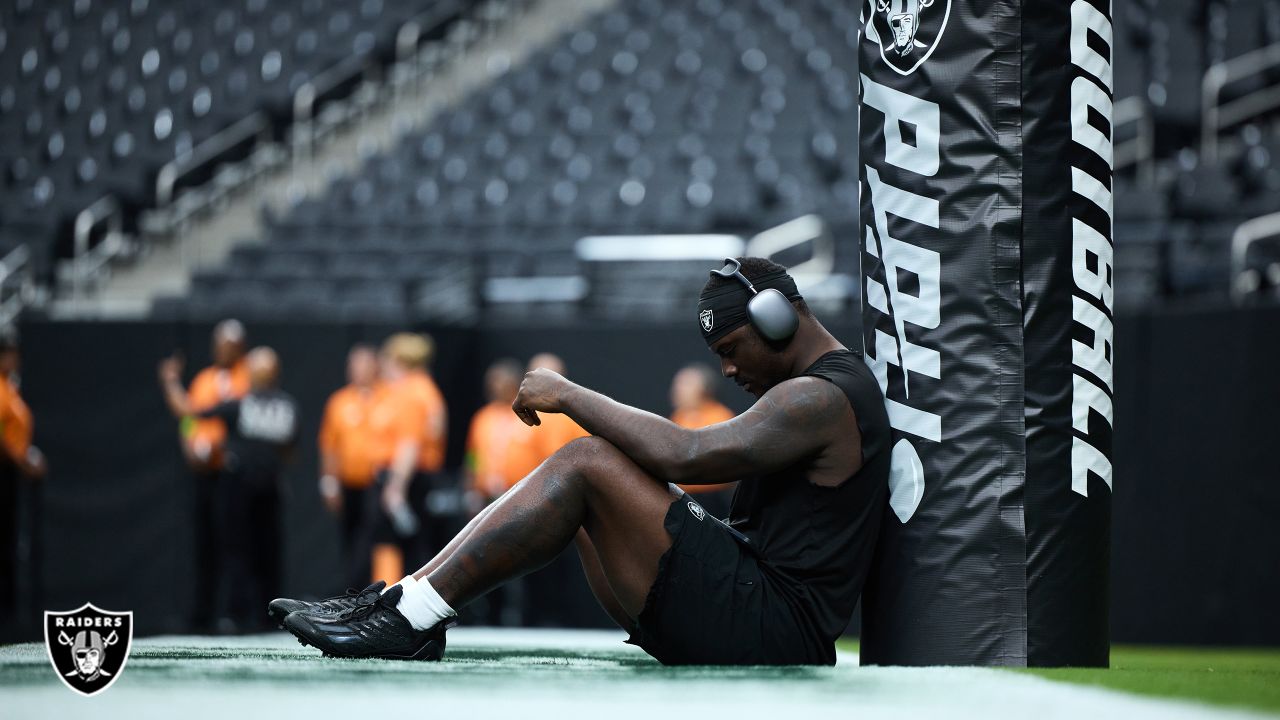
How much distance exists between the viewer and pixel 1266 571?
22.9 ft

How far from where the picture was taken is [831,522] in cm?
310

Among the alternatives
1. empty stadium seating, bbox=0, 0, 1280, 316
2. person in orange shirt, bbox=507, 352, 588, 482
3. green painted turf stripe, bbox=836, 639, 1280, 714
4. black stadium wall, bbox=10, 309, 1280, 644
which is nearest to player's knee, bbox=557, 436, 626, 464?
green painted turf stripe, bbox=836, 639, 1280, 714

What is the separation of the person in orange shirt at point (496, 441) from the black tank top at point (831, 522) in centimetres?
489

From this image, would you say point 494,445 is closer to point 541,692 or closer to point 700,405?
point 700,405

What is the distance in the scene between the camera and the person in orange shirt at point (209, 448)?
778cm

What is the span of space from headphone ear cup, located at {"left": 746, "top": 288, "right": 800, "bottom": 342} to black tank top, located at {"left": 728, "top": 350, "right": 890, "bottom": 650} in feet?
0.41

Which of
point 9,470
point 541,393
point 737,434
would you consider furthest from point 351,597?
point 9,470

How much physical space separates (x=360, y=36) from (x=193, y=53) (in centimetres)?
176

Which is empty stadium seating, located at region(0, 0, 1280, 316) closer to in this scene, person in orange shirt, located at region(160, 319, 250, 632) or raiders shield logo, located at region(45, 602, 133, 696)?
person in orange shirt, located at region(160, 319, 250, 632)

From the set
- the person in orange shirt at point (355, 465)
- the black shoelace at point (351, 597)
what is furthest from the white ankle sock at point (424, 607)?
the person in orange shirt at point (355, 465)

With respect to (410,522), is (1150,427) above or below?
above

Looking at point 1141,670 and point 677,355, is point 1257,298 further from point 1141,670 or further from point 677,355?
point 1141,670

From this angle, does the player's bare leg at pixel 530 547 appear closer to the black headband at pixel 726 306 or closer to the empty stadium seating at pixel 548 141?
the black headband at pixel 726 306

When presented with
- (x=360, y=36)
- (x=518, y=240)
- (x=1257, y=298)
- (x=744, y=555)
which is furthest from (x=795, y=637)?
(x=360, y=36)
